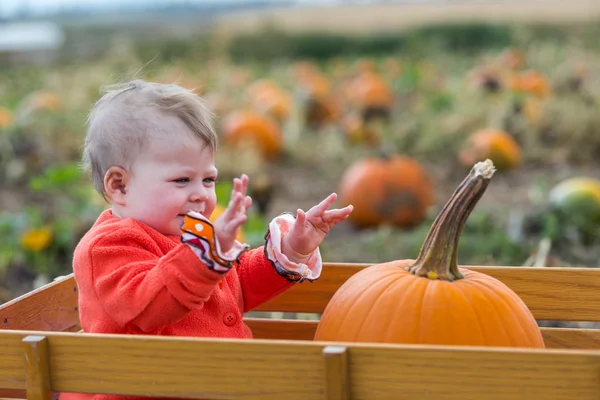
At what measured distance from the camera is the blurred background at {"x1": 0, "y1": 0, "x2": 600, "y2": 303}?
15.1 feet

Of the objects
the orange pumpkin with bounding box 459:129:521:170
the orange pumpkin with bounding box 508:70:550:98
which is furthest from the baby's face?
the orange pumpkin with bounding box 508:70:550:98

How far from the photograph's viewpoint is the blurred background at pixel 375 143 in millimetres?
4605

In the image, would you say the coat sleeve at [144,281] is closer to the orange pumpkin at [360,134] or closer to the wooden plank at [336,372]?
the wooden plank at [336,372]

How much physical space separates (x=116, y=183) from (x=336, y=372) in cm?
81

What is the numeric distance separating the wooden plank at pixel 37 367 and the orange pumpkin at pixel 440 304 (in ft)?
2.26

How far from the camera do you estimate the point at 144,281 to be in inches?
75.4

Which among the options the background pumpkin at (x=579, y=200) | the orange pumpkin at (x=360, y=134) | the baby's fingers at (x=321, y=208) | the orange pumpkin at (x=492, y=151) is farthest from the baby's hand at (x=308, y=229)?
the orange pumpkin at (x=360, y=134)

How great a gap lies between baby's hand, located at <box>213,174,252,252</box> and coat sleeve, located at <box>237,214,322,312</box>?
1.34ft

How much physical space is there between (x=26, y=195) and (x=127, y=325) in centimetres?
487

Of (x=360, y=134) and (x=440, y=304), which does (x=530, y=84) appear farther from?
(x=440, y=304)

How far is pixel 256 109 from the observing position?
882 cm

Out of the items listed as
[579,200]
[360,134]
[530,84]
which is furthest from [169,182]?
[530,84]

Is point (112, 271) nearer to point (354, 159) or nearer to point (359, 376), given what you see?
point (359, 376)

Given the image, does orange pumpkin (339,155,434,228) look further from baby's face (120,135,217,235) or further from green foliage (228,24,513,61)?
green foliage (228,24,513,61)
